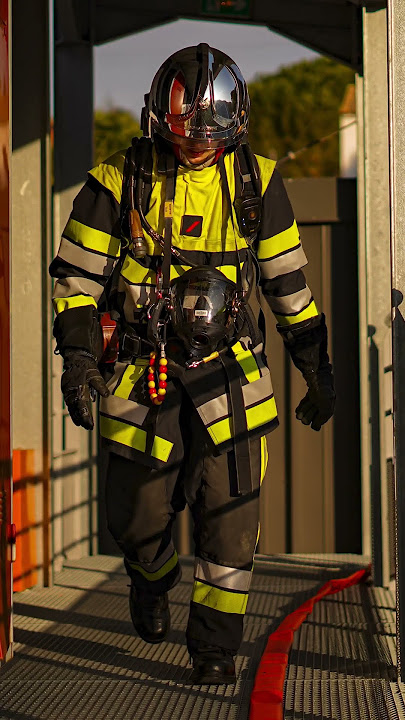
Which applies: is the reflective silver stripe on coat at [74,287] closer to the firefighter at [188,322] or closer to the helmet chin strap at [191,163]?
the firefighter at [188,322]

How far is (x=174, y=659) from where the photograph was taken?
4648mm

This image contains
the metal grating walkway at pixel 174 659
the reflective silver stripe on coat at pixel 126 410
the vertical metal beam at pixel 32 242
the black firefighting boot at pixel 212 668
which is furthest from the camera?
the vertical metal beam at pixel 32 242

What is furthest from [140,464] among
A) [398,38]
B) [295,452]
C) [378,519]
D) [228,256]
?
[295,452]

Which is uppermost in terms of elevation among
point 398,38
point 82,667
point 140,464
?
point 398,38

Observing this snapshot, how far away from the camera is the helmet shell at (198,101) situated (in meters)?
4.12

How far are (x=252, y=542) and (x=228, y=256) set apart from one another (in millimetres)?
1012

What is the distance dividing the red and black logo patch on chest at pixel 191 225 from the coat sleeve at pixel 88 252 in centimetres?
25

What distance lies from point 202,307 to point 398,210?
77cm

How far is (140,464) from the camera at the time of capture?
14.2 ft

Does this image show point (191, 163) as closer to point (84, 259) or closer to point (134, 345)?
point (84, 259)

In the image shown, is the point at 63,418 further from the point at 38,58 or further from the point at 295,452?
the point at 38,58

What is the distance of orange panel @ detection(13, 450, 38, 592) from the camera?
20.4 feet

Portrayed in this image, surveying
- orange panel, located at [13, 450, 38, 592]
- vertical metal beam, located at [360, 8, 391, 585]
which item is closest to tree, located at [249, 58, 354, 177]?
vertical metal beam, located at [360, 8, 391, 585]

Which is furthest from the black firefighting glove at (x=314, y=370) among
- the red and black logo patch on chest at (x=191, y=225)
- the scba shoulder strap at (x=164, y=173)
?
the red and black logo patch on chest at (x=191, y=225)
